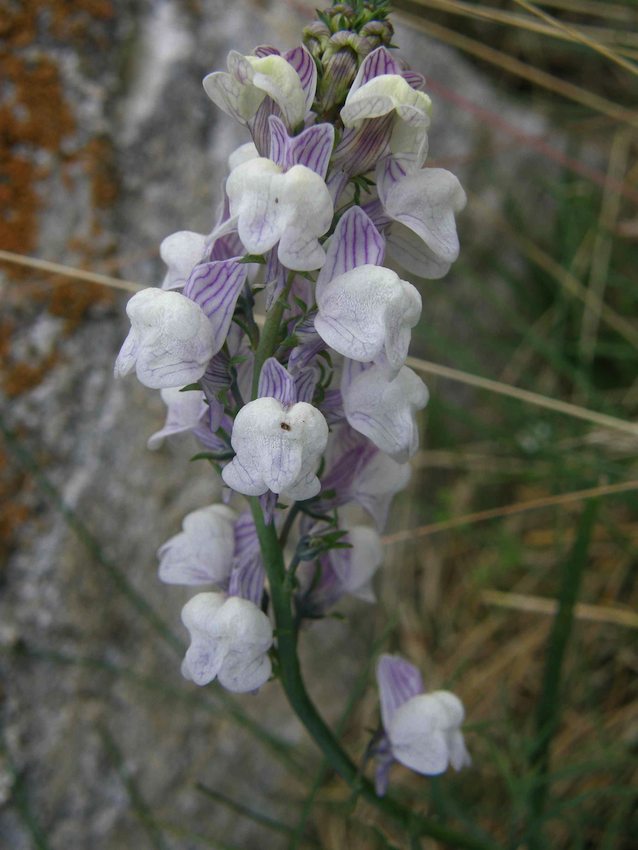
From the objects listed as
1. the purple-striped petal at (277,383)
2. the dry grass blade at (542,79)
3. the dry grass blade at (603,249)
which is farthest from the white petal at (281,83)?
the dry grass blade at (603,249)

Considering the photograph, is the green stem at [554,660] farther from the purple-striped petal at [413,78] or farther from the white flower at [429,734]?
the purple-striped petal at [413,78]

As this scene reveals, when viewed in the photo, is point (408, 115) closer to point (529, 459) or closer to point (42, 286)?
point (42, 286)

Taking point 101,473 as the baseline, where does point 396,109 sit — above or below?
above

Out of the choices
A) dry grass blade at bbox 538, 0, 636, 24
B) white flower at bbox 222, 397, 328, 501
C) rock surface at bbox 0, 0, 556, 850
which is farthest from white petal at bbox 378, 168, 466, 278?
dry grass blade at bbox 538, 0, 636, 24

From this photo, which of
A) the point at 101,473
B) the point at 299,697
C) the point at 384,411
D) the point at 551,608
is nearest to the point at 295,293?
the point at 384,411

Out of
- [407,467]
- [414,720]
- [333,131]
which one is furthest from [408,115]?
[414,720]

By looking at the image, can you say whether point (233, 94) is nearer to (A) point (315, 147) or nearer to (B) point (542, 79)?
(A) point (315, 147)

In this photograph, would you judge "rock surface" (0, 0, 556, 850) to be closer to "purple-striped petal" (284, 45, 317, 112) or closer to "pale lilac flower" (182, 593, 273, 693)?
"pale lilac flower" (182, 593, 273, 693)
